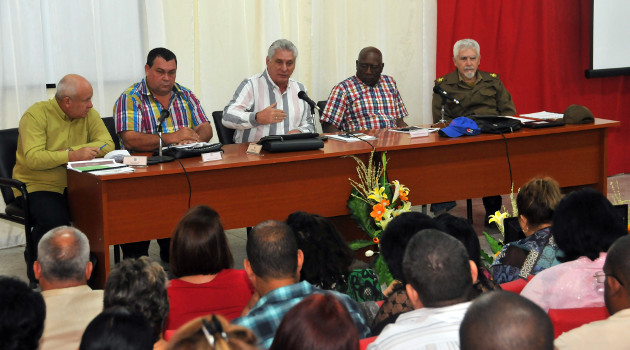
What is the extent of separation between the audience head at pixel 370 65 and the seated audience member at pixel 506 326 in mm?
3820

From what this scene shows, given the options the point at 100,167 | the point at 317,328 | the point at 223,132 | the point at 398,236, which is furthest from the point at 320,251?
the point at 223,132

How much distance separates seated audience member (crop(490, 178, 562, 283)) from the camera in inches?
104

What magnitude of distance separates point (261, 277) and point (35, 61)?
328 cm

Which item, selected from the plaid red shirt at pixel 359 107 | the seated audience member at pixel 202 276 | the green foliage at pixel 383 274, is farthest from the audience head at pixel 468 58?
the seated audience member at pixel 202 276

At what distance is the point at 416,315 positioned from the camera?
5.62 ft

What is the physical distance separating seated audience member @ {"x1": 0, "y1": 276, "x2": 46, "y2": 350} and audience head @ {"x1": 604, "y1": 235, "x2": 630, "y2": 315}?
1.28 metres

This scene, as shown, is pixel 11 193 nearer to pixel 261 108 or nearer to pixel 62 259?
pixel 261 108

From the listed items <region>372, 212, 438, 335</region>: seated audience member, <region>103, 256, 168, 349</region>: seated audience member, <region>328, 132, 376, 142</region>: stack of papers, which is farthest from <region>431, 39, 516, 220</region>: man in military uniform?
<region>103, 256, 168, 349</region>: seated audience member

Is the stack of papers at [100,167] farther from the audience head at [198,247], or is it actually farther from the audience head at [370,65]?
the audience head at [370,65]

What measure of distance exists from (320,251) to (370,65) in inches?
113

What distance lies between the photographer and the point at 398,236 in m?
2.28

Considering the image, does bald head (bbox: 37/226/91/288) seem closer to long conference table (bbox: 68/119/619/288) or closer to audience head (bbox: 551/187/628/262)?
long conference table (bbox: 68/119/619/288)

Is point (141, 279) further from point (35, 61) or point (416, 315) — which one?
point (35, 61)

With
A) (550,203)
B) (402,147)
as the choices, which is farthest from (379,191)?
(550,203)
